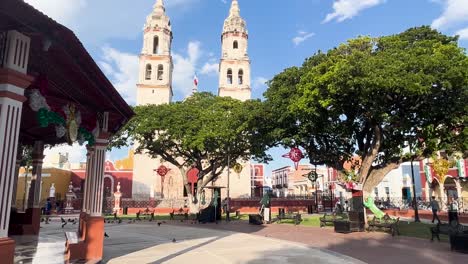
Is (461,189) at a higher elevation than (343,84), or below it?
below

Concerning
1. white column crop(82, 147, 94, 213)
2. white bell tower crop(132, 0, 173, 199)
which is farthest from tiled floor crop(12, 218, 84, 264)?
white bell tower crop(132, 0, 173, 199)

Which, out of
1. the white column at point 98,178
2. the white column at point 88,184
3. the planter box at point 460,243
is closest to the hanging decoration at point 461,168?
the planter box at point 460,243

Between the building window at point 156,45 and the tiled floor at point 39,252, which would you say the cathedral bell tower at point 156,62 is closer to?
the building window at point 156,45

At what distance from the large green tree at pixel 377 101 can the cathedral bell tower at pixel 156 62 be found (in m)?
27.9

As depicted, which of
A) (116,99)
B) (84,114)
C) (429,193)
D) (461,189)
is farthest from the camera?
(429,193)

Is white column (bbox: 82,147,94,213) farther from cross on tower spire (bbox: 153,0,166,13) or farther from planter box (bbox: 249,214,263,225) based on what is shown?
cross on tower spire (bbox: 153,0,166,13)

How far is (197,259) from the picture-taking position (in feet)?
32.0

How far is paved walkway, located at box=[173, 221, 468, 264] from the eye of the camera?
10.1 metres

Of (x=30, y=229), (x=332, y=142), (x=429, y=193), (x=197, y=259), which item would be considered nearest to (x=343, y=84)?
(x=332, y=142)

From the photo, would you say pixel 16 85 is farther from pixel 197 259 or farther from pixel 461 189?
pixel 461 189

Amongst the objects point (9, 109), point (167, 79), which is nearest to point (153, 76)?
point (167, 79)

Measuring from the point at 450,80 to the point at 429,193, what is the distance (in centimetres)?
2821

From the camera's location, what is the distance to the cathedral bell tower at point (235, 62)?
4906cm

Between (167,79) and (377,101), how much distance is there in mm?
35075
